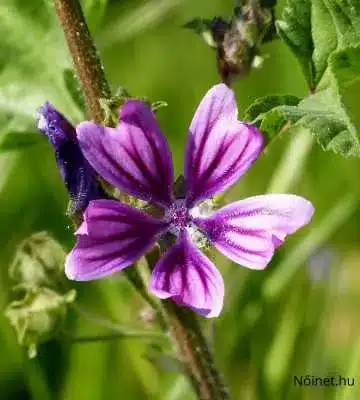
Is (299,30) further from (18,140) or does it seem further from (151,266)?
(18,140)

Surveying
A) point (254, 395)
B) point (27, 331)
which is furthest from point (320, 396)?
point (27, 331)

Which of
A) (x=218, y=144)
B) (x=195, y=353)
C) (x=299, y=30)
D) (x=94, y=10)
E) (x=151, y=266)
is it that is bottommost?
(x=195, y=353)

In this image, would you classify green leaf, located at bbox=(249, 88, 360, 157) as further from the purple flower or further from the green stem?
the green stem

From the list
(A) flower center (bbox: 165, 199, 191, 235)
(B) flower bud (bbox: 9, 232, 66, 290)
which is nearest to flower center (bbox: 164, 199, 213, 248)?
(A) flower center (bbox: 165, 199, 191, 235)

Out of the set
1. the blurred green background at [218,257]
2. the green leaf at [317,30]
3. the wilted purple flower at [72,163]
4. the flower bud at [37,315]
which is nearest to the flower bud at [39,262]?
the flower bud at [37,315]

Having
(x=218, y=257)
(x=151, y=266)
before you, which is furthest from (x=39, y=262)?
(x=218, y=257)

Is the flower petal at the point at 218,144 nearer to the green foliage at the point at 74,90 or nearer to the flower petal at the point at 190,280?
the flower petal at the point at 190,280

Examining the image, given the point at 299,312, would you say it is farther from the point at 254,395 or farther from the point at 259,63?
the point at 259,63
